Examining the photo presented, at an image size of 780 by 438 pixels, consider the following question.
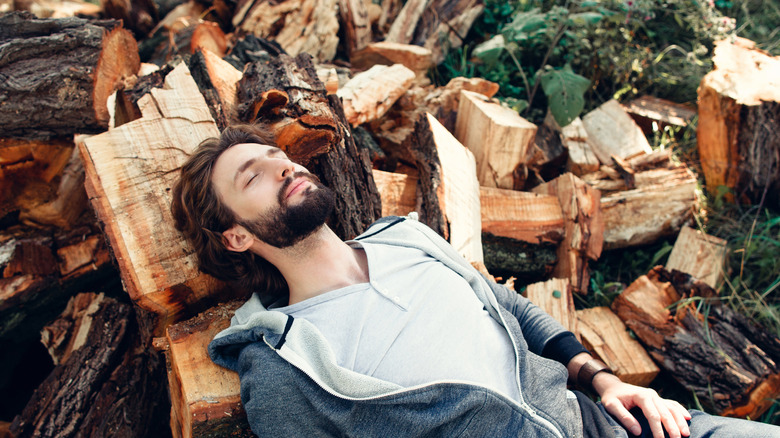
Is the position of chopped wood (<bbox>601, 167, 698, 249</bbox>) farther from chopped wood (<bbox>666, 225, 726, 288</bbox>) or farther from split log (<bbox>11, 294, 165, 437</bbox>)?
split log (<bbox>11, 294, 165, 437</bbox>)

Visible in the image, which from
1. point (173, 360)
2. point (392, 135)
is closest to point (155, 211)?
point (173, 360)

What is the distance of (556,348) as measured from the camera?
81.0 inches

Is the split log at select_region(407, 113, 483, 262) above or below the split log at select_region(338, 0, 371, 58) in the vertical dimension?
below

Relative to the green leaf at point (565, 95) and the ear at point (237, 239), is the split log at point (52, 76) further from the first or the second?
the green leaf at point (565, 95)

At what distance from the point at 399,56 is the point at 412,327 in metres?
3.02

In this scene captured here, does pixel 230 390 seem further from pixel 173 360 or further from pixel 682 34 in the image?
pixel 682 34

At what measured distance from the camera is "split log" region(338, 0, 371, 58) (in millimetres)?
4324

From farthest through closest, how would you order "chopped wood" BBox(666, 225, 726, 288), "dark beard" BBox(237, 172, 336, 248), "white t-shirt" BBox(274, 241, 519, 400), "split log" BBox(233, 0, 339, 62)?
"split log" BBox(233, 0, 339, 62) < "chopped wood" BBox(666, 225, 726, 288) < "dark beard" BBox(237, 172, 336, 248) < "white t-shirt" BBox(274, 241, 519, 400)

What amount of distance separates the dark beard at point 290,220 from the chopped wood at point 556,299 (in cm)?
148

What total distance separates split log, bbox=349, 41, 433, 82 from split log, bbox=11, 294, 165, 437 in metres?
2.96

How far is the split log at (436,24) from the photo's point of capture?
4.39m

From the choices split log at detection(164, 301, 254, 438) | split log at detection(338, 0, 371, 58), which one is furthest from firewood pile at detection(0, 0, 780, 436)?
split log at detection(338, 0, 371, 58)

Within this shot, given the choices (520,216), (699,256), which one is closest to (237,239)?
(520,216)

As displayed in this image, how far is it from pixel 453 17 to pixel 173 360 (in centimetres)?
403
